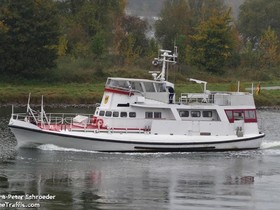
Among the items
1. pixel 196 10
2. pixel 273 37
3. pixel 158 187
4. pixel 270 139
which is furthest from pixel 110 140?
pixel 196 10

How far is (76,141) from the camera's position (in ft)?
169

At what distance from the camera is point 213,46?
101 meters

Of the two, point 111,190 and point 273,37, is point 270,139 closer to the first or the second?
point 111,190

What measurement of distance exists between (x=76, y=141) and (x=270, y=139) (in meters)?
16.2

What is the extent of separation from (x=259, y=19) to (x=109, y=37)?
32.4 meters

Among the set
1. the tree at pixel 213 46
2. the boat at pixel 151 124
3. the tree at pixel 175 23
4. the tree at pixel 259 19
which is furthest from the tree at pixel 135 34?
the boat at pixel 151 124

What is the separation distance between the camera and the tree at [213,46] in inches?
3942

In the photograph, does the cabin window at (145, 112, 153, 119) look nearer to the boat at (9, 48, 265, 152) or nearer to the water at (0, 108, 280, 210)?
the boat at (9, 48, 265, 152)

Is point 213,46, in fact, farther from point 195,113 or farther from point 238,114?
point 195,113

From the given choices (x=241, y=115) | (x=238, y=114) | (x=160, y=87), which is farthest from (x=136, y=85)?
(x=241, y=115)

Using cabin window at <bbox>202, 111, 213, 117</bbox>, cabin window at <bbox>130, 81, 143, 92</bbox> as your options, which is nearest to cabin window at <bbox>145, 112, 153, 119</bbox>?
cabin window at <bbox>130, 81, 143, 92</bbox>

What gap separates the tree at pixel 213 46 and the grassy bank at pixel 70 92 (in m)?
9.15

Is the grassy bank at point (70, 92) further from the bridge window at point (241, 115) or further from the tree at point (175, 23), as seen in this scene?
the bridge window at point (241, 115)

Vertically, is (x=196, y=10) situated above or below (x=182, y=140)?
above
